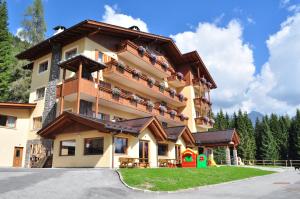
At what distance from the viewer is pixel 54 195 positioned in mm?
10750

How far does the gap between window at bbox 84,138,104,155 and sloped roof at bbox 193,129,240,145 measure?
52.3 ft

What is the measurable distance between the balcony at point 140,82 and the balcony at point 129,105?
5.11 feet

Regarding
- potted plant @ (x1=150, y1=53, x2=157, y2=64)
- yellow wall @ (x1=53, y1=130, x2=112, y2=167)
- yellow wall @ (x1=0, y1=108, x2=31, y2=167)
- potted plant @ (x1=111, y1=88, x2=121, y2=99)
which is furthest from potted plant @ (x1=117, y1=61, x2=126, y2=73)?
yellow wall @ (x1=0, y1=108, x2=31, y2=167)

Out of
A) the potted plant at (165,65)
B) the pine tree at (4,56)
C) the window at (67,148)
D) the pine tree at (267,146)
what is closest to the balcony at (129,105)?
the window at (67,148)

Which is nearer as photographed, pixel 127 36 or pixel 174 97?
pixel 127 36

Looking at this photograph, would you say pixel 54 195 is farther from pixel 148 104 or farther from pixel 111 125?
pixel 148 104

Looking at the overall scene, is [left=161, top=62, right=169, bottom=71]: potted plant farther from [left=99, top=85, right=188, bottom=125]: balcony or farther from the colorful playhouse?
the colorful playhouse

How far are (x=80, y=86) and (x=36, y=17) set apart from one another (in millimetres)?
39440

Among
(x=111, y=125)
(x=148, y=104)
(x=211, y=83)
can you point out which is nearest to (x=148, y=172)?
(x=111, y=125)

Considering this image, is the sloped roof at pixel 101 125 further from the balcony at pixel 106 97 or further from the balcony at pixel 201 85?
the balcony at pixel 201 85

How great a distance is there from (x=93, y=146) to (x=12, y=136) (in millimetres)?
10080

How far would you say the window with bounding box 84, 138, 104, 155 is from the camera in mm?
22484

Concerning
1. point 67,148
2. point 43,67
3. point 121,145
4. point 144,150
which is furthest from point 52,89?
point 144,150

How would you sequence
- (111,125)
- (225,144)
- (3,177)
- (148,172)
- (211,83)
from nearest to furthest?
(3,177) → (148,172) → (111,125) → (225,144) → (211,83)
